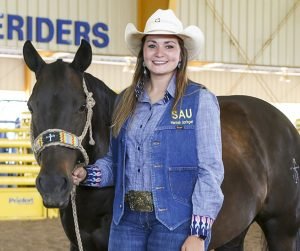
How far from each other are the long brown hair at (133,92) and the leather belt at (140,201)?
0.84 ft

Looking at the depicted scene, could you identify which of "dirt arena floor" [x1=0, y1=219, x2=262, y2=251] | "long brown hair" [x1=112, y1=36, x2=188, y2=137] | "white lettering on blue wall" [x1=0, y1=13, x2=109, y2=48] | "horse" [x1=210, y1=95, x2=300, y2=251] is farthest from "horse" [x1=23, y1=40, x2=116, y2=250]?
"white lettering on blue wall" [x1=0, y1=13, x2=109, y2=48]

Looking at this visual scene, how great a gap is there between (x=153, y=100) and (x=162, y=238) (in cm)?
52

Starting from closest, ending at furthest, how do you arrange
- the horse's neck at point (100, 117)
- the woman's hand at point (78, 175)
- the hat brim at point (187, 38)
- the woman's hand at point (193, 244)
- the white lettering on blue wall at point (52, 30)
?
the woman's hand at point (193, 244), the hat brim at point (187, 38), the woman's hand at point (78, 175), the horse's neck at point (100, 117), the white lettering on blue wall at point (52, 30)

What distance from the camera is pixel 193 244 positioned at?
1727 millimetres

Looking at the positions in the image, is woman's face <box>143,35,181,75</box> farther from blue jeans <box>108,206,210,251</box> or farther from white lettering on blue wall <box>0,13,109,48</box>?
white lettering on blue wall <box>0,13,109,48</box>

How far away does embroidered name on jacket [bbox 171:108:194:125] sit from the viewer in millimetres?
1826

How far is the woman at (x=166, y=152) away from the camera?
1791 mm

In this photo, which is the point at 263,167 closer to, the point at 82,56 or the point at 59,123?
the point at 82,56

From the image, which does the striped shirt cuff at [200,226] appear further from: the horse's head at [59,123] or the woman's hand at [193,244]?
the horse's head at [59,123]

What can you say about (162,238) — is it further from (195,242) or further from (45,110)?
(45,110)

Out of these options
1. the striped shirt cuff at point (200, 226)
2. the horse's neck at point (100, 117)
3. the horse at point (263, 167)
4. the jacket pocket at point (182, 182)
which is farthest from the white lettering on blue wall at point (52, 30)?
the striped shirt cuff at point (200, 226)

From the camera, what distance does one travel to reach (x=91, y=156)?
2.37 meters

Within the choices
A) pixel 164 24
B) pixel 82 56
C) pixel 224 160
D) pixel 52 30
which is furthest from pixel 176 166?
pixel 52 30

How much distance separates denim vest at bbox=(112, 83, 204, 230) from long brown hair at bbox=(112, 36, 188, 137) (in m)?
0.06
